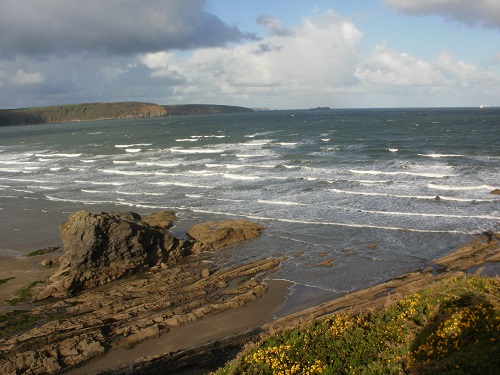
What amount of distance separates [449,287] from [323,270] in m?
7.21

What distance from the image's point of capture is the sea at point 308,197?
2081cm

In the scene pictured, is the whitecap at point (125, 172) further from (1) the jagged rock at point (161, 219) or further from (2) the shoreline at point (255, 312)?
(2) the shoreline at point (255, 312)

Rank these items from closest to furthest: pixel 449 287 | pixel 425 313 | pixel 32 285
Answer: pixel 425 313
pixel 449 287
pixel 32 285

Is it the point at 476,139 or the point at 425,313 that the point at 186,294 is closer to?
the point at 425,313

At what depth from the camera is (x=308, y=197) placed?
32.2 m

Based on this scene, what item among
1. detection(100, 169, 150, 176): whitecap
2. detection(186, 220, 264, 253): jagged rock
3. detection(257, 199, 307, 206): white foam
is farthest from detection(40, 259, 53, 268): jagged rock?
detection(100, 169, 150, 176): whitecap

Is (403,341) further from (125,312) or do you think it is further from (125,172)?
(125,172)

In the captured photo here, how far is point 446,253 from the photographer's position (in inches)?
786

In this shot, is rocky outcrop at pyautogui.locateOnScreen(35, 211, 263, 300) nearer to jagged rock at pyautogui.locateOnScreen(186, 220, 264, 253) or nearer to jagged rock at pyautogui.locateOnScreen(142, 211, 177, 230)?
jagged rock at pyautogui.locateOnScreen(186, 220, 264, 253)

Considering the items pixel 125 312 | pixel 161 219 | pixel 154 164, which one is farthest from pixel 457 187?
pixel 154 164

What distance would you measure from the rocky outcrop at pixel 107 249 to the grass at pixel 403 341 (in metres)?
10.1

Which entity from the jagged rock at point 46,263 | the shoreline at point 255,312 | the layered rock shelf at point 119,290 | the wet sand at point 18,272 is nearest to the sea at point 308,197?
the shoreline at point 255,312

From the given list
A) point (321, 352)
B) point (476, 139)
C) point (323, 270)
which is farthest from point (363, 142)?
point (321, 352)

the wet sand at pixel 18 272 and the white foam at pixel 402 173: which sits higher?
the white foam at pixel 402 173
